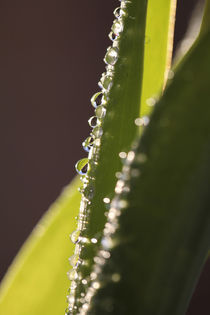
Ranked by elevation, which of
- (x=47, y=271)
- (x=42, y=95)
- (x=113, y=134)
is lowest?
(x=47, y=271)

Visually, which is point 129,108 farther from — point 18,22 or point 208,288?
point 18,22

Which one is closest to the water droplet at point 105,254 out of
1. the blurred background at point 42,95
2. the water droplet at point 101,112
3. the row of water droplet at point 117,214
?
the row of water droplet at point 117,214

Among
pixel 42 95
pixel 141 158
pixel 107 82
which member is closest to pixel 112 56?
pixel 107 82

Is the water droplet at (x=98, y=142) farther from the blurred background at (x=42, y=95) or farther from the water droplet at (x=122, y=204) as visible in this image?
the blurred background at (x=42, y=95)

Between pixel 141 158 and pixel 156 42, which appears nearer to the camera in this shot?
pixel 141 158

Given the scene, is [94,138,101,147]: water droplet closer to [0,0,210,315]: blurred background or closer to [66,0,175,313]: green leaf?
[66,0,175,313]: green leaf

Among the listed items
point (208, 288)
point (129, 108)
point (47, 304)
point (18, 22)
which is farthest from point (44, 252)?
point (18, 22)

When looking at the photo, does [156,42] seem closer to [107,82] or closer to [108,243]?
[107,82]
